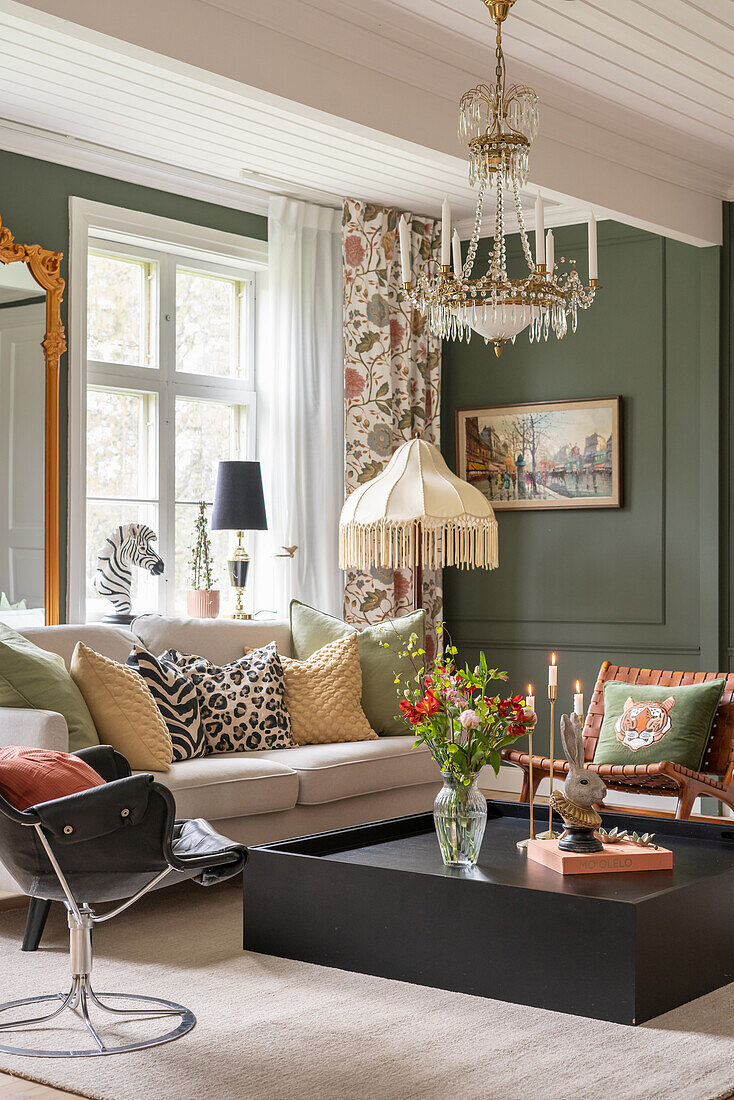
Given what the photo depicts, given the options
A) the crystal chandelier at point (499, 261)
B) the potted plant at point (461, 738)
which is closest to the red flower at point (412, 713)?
the potted plant at point (461, 738)

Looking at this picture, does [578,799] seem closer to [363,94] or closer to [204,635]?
[204,635]

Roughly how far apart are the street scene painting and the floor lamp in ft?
2.80

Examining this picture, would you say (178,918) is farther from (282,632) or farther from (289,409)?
(289,409)

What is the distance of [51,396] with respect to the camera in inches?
211

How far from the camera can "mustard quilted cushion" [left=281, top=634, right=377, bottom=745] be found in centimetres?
510

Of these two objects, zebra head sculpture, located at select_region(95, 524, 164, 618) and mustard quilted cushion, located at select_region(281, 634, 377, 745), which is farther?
zebra head sculpture, located at select_region(95, 524, 164, 618)

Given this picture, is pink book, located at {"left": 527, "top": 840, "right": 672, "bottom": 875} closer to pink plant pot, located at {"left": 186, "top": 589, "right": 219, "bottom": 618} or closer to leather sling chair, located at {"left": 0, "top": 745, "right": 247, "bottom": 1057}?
leather sling chair, located at {"left": 0, "top": 745, "right": 247, "bottom": 1057}

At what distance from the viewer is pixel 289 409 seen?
6266mm

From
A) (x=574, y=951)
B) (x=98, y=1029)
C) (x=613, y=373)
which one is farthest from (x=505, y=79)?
(x=98, y=1029)

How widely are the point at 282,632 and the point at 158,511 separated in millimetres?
925

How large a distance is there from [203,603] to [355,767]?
1.32 meters

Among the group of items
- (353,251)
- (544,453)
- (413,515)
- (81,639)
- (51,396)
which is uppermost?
(353,251)

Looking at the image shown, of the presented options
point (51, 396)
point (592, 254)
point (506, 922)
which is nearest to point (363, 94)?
point (592, 254)

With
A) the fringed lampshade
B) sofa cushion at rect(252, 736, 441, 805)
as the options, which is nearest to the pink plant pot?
the fringed lampshade
